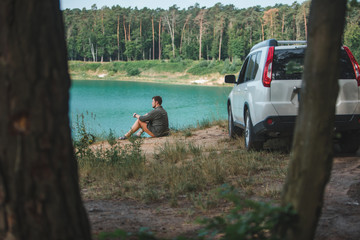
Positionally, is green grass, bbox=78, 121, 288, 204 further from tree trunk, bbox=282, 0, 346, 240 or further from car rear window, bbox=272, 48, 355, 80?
tree trunk, bbox=282, 0, 346, 240

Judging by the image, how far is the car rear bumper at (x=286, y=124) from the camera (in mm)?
6840

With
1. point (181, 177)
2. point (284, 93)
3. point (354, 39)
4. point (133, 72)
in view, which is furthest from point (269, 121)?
point (133, 72)

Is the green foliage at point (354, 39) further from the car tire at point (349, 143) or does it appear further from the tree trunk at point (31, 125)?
the tree trunk at point (31, 125)

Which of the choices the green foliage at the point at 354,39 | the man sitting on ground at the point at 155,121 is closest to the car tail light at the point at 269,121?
the man sitting on ground at the point at 155,121

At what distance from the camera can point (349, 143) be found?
7.65 meters

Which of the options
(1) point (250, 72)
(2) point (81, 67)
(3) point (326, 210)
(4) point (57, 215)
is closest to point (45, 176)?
(4) point (57, 215)

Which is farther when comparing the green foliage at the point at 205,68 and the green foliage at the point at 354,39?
the green foliage at the point at 205,68

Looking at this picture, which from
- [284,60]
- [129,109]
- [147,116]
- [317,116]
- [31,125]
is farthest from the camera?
[129,109]

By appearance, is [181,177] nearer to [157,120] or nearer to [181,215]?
[181,215]

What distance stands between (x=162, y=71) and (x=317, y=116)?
7770cm

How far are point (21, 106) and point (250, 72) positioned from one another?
6591 mm

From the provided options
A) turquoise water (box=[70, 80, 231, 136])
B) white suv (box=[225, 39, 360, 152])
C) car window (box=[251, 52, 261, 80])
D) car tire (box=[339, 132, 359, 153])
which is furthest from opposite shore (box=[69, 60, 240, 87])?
white suv (box=[225, 39, 360, 152])

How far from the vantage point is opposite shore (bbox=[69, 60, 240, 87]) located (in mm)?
69375

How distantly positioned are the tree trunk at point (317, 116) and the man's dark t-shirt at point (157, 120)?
953 cm
